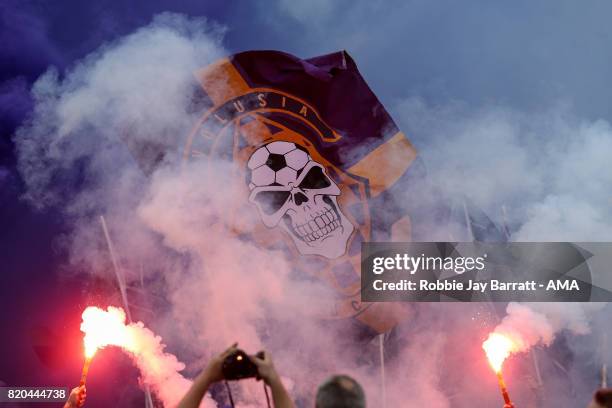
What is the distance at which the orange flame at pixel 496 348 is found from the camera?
4078 millimetres

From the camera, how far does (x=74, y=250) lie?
614 centimetres

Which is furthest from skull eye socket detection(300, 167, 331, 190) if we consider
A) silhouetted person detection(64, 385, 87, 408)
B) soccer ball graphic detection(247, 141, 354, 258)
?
silhouetted person detection(64, 385, 87, 408)

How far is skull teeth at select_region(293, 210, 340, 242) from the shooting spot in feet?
19.8

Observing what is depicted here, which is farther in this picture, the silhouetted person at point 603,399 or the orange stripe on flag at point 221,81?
the orange stripe on flag at point 221,81

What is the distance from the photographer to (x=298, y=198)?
6078 millimetres

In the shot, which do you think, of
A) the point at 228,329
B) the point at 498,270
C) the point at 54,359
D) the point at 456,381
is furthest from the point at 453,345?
the point at 54,359

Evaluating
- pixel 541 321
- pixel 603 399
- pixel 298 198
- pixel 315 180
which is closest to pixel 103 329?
pixel 298 198

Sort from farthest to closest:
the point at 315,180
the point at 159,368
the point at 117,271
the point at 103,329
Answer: the point at 315,180
the point at 117,271
the point at 159,368
the point at 103,329

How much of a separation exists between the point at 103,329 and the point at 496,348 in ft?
9.99

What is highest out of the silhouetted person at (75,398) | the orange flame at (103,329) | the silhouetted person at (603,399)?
the orange flame at (103,329)

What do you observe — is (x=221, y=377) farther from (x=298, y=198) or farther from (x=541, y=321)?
(x=541, y=321)

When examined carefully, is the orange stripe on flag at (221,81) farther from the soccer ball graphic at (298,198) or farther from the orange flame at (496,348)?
the orange flame at (496,348)

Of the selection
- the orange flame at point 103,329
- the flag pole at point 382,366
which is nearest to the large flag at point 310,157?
the flag pole at point 382,366

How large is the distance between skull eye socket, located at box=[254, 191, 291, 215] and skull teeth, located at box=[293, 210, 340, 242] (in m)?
0.27
